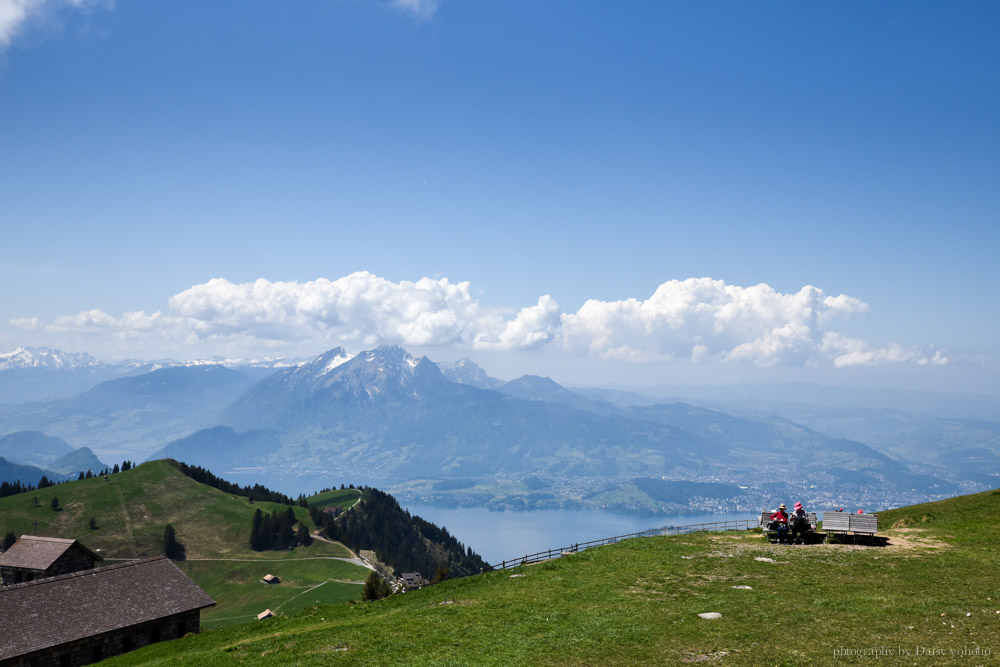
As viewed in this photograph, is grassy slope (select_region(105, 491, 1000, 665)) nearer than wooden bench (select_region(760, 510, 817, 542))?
Yes

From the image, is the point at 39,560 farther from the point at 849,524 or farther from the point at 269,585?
the point at 269,585

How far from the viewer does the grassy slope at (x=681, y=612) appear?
72.0 ft

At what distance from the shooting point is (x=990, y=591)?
26.3 metres

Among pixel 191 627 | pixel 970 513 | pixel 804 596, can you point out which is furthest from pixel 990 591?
pixel 191 627

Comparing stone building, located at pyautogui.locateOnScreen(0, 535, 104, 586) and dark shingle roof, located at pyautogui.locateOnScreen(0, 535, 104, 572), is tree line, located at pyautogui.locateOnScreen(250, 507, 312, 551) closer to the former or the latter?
dark shingle roof, located at pyautogui.locateOnScreen(0, 535, 104, 572)

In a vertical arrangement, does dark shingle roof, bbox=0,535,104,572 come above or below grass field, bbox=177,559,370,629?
above

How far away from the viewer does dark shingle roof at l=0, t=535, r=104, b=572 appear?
64.7m

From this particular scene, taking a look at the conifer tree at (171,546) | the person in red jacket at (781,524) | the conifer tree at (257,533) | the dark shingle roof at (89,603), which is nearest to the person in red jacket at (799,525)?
the person in red jacket at (781,524)

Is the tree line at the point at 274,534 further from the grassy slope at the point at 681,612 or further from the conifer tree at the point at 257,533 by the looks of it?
the grassy slope at the point at 681,612

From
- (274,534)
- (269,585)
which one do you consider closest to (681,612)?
(269,585)

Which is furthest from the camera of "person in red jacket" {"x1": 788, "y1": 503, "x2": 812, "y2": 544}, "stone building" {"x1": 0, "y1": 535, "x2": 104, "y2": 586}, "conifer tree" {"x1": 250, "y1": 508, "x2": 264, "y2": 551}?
"conifer tree" {"x1": 250, "y1": 508, "x2": 264, "y2": 551}

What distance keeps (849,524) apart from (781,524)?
4.23m

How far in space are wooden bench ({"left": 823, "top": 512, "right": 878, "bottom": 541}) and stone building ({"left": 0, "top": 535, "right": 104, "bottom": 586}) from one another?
74.7 m

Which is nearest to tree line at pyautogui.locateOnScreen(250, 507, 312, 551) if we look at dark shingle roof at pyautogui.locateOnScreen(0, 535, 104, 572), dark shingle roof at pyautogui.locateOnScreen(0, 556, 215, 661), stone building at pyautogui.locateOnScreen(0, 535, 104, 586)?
dark shingle roof at pyautogui.locateOnScreen(0, 535, 104, 572)
